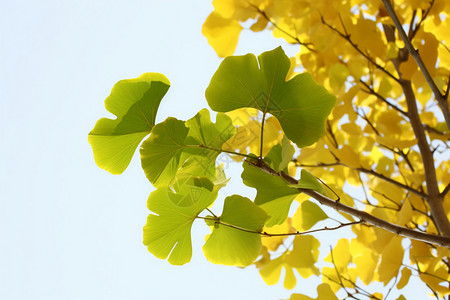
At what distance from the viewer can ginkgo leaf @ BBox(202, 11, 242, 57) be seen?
1.86ft

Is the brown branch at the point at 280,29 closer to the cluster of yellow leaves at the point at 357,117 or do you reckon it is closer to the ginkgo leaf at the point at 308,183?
the cluster of yellow leaves at the point at 357,117

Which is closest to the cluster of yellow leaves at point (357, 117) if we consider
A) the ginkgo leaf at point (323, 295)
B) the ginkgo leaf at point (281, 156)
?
the ginkgo leaf at point (323, 295)

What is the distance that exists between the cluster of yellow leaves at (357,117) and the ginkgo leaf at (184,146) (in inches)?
4.2

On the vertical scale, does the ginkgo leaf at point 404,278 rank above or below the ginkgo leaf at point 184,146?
below

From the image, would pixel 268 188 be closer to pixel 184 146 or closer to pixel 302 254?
pixel 184 146

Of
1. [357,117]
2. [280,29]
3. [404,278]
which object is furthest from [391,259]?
[280,29]

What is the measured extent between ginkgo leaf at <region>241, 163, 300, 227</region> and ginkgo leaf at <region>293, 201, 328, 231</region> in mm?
65

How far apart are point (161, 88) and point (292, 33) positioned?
14.1 inches

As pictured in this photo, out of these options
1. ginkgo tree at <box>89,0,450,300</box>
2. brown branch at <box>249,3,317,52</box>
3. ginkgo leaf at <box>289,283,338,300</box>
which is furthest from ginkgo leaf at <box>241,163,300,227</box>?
brown branch at <box>249,3,317,52</box>

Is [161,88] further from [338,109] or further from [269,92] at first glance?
[338,109]

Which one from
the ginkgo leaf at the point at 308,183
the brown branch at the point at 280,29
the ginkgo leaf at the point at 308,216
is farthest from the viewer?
the brown branch at the point at 280,29

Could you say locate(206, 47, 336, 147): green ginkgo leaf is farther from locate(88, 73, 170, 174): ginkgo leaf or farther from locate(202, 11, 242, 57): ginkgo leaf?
locate(202, 11, 242, 57): ginkgo leaf

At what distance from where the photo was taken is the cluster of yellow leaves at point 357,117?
1.52 ft

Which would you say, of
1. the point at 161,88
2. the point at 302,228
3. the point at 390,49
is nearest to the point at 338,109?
the point at 390,49
